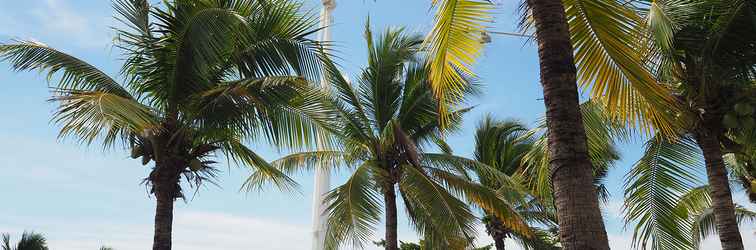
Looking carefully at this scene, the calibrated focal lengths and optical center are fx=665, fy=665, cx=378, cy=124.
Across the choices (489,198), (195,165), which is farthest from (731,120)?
(195,165)

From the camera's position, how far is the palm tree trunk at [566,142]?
3.81m

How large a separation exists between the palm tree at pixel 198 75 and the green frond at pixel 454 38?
10.6 feet

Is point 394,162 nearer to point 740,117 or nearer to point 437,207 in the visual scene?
point 437,207

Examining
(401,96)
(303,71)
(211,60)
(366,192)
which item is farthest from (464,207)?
(211,60)

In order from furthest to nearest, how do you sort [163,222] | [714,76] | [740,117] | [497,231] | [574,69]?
[497,231] → [163,222] → [714,76] → [740,117] → [574,69]

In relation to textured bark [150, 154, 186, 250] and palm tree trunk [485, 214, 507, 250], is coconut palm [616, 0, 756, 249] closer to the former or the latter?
textured bark [150, 154, 186, 250]

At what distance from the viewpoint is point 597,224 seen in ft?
12.5

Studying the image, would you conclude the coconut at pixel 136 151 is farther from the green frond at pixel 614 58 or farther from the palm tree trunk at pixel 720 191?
the palm tree trunk at pixel 720 191

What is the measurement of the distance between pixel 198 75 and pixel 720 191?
7.00 meters

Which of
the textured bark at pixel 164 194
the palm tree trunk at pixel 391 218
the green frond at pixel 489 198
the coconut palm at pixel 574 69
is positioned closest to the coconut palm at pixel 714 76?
the coconut palm at pixel 574 69

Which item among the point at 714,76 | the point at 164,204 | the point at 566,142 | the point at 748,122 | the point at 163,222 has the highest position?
the point at 714,76

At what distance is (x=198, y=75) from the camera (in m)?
→ 9.07

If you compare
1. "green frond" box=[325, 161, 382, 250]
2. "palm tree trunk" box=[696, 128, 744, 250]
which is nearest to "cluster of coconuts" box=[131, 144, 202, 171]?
"green frond" box=[325, 161, 382, 250]

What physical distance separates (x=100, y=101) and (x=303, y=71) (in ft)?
10.3
